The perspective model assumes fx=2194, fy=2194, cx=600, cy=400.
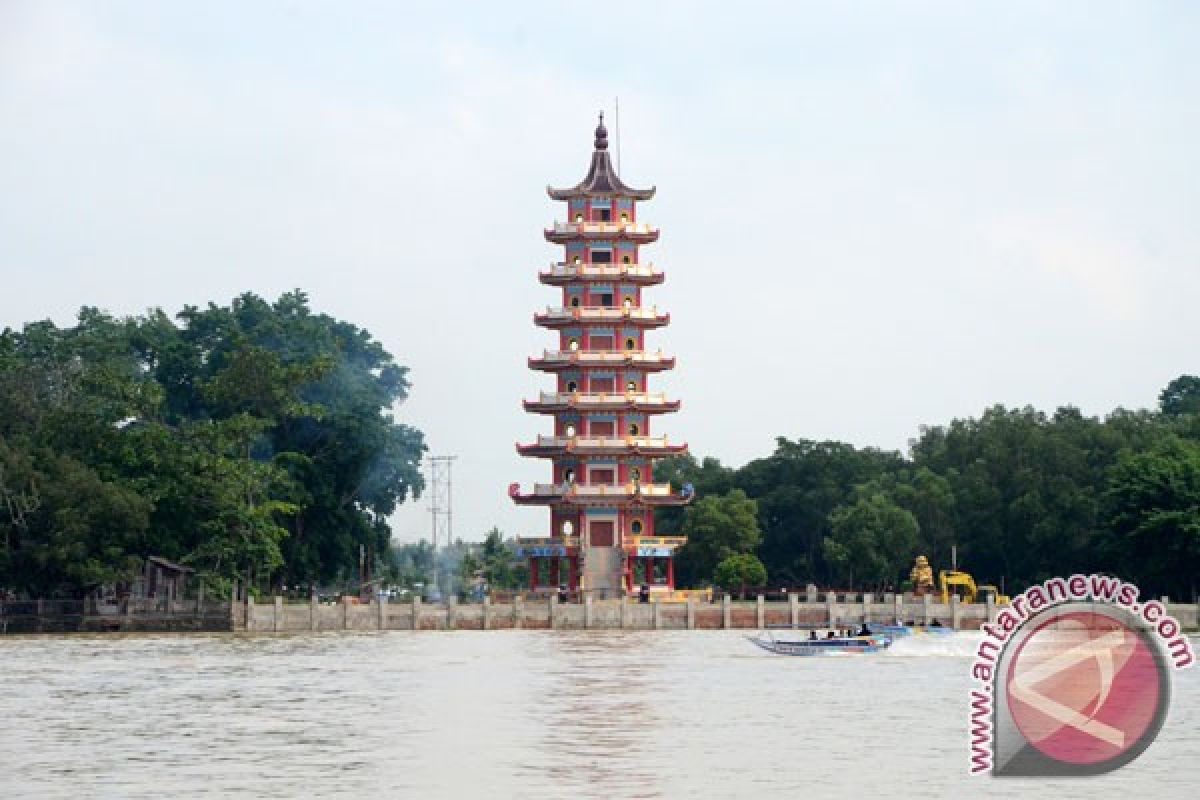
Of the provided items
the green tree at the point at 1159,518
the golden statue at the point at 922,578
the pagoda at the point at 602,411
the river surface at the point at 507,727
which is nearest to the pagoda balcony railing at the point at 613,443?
the pagoda at the point at 602,411

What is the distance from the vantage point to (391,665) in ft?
240

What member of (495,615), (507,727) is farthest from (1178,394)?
(507,727)

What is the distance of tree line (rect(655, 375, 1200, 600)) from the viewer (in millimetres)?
99938

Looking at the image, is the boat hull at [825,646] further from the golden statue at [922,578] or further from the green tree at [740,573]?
the green tree at [740,573]

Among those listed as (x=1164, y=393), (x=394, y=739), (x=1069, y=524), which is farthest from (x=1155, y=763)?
(x=1164, y=393)

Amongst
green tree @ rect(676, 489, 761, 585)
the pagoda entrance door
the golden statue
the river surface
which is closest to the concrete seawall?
the golden statue

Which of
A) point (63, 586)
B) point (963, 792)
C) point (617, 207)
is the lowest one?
point (963, 792)

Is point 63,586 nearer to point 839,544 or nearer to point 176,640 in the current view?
point 176,640

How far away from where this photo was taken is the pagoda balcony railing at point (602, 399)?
4722 inches

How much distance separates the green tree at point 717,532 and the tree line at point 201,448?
16.0 meters

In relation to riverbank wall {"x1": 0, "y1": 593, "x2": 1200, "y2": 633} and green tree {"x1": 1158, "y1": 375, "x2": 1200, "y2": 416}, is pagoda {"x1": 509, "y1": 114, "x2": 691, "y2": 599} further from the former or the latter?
green tree {"x1": 1158, "y1": 375, "x2": 1200, "y2": 416}

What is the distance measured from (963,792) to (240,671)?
36.8m

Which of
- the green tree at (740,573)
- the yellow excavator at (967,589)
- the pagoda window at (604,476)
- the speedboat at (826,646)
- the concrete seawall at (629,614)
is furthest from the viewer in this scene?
the pagoda window at (604,476)

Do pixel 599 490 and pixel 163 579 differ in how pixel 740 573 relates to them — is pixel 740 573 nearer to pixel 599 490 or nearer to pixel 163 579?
pixel 599 490
